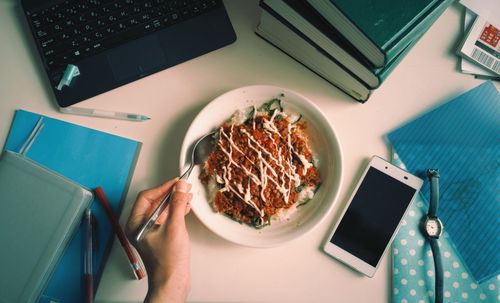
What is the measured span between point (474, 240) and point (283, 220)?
42 cm

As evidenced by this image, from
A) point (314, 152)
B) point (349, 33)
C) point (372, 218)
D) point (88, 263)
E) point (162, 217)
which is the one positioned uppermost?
point (349, 33)

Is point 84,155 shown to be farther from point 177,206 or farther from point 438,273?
point 438,273

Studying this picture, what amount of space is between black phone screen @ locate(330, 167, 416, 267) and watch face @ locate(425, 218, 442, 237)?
0.06m

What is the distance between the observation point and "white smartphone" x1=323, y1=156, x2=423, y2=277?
811 mm

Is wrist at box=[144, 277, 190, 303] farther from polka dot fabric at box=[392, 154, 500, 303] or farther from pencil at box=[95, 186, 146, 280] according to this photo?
polka dot fabric at box=[392, 154, 500, 303]

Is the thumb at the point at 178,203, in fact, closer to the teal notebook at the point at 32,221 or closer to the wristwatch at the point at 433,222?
the teal notebook at the point at 32,221

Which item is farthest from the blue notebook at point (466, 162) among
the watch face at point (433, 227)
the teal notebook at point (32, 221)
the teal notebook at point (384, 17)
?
the teal notebook at point (32, 221)

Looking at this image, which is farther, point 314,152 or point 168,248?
point 314,152

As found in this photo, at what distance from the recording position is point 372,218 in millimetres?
A: 814

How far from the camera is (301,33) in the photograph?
75cm

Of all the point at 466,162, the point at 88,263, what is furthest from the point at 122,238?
the point at 466,162

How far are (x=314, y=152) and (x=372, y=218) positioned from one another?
19 cm

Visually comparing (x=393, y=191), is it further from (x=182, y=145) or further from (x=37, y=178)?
(x=37, y=178)

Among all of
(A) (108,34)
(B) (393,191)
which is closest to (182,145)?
(A) (108,34)
